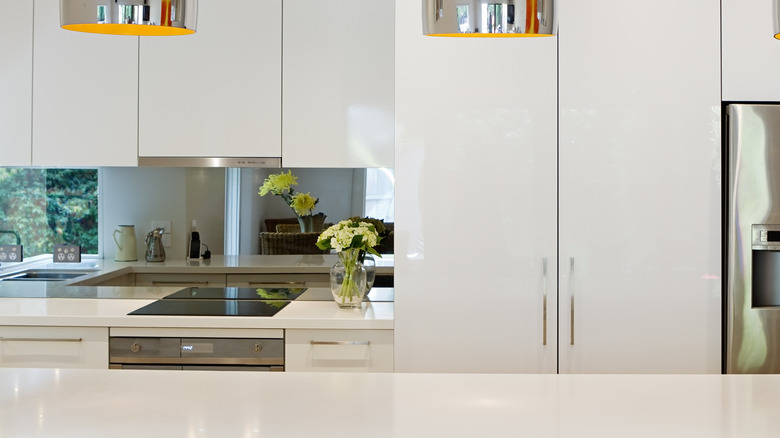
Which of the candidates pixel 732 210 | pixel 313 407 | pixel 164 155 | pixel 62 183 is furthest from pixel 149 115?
pixel 732 210

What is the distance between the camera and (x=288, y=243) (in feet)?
11.9

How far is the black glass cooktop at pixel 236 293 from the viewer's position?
3.44 meters

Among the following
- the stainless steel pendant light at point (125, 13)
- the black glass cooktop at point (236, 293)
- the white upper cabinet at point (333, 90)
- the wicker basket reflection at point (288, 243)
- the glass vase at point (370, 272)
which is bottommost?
the black glass cooktop at point (236, 293)

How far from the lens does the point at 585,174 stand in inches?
113

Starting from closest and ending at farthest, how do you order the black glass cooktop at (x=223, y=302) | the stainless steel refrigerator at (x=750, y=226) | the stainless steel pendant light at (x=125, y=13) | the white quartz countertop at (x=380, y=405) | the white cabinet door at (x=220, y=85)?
the stainless steel pendant light at (x=125, y=13) → the white quartz countertop at (x=380, y=405) → the stainless steel refrigerator at (x=750, y=226) → the black glass cooktop at (x=223, y=302) → the white cabinet door at (x=220, y=85)

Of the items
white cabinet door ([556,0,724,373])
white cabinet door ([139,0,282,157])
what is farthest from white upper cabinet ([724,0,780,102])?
white cabinet door ([139,0,282,157])

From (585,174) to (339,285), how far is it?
102 cm

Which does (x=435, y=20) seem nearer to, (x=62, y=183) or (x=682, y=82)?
(x=682, y=82)

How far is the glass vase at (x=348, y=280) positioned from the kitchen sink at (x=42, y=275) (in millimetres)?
1203

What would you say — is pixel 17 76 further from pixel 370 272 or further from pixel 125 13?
pixel 125 13

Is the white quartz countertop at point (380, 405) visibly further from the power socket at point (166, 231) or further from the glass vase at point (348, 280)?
the power socket at point (166, 231)

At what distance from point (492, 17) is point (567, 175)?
1.59 meters

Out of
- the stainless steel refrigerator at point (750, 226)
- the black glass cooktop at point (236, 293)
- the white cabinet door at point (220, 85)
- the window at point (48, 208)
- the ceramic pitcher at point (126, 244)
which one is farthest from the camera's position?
the window at point (48, 208)

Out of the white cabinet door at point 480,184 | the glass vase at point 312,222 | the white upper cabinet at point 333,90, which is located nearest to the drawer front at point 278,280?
the glass vase at point 312,222
